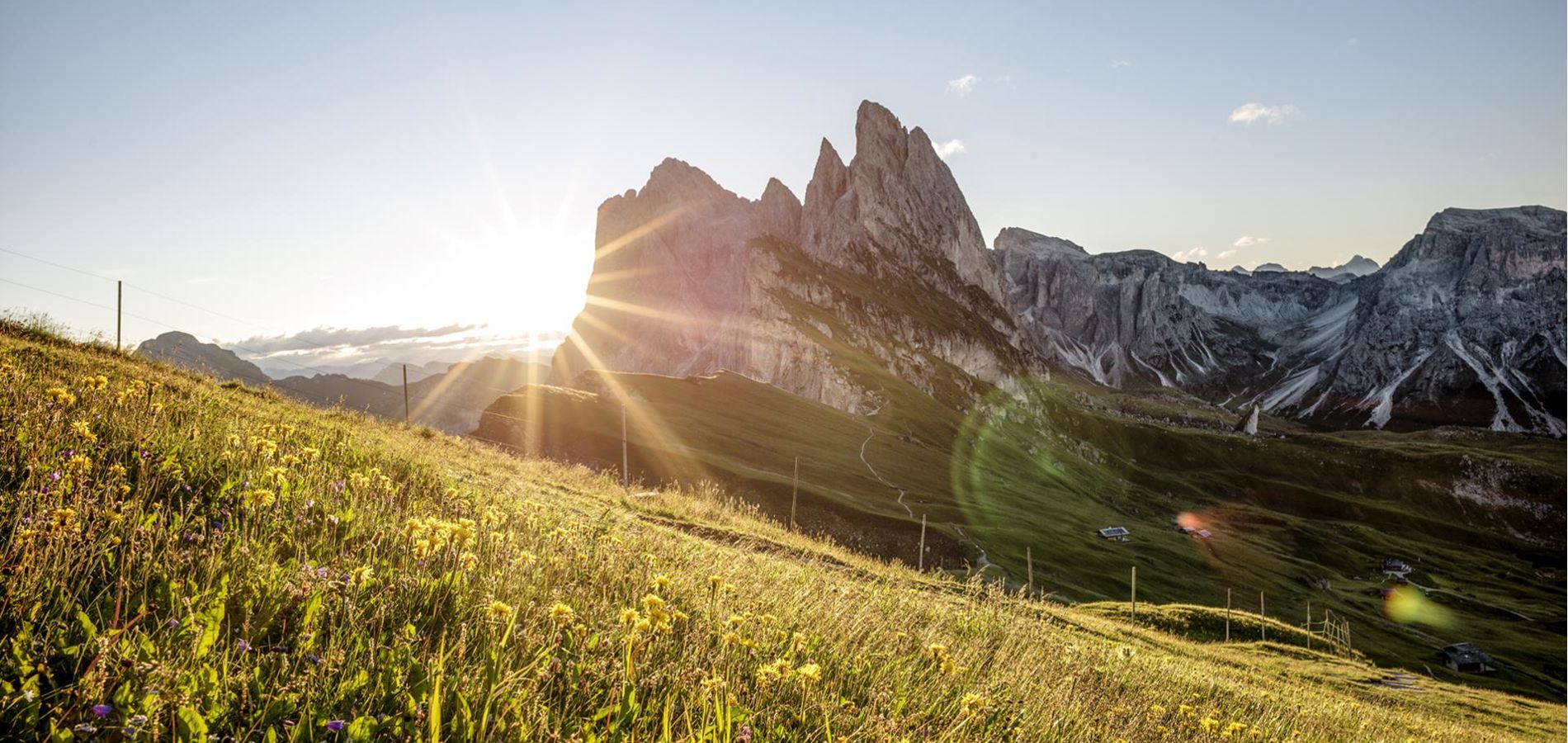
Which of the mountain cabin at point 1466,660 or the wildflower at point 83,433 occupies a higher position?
the wildflower at point 83,433

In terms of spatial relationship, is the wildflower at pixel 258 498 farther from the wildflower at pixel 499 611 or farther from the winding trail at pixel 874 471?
the winding trail at pixel 874 471

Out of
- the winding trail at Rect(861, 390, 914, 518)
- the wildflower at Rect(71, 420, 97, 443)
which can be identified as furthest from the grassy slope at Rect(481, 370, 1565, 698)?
the wildflower at Rect(71, 420, 97, 443)

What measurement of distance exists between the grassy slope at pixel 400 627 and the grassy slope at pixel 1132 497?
47.4m

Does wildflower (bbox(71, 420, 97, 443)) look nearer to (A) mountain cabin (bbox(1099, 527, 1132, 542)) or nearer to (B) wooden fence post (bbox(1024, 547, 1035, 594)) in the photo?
(B) wooden fence post (bbox(1024, 547, 1035, 594))

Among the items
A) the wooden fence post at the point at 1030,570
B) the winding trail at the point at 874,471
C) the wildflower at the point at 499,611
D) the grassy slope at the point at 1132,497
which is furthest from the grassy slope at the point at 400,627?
the winding trail at the point at 874,471

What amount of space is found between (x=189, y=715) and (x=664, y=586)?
3219 mm

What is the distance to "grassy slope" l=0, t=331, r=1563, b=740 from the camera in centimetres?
303

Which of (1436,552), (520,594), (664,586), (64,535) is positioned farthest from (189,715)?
(1436,552)

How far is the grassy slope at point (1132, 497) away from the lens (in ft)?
205

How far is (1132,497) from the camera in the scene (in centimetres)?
13288

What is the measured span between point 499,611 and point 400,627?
56 cm

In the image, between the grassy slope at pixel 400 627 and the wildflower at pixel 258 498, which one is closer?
the grassy slope at pixel 400 627

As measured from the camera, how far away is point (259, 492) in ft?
15.9

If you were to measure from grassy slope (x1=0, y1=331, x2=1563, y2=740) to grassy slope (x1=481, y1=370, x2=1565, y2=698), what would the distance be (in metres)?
47.4
